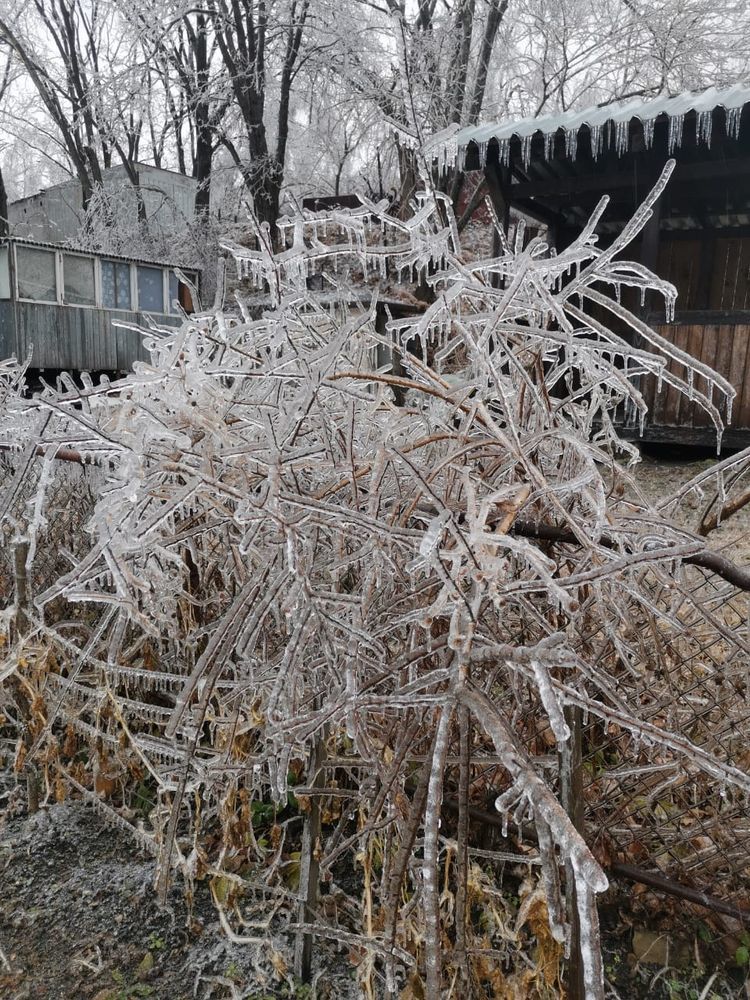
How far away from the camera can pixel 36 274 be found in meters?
16.8

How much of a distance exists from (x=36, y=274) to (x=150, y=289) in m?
3.17

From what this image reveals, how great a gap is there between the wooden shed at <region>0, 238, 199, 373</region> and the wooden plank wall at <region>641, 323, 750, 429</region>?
11.2m

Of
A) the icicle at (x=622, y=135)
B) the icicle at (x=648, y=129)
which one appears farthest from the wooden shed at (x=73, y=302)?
the icicle at (x=648, y=129)

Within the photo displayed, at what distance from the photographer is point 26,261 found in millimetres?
16484

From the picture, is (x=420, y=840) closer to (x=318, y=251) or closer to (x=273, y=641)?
(x=273, y=641)

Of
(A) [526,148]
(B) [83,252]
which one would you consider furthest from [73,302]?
(A) [526,148]

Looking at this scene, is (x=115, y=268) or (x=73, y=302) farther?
(x=115, y=268)

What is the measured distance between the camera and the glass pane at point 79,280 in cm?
1738

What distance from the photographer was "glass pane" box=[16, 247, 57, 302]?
1639 centimetres

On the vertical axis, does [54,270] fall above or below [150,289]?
above

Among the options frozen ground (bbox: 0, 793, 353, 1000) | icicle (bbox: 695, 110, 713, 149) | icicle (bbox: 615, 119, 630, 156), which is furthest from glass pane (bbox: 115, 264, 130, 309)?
frozen ground (bbox: 0, 793, 353, 1000)

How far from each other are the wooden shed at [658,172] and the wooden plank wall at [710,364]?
0.04 feet

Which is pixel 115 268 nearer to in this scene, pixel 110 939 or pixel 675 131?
pixel 675 131

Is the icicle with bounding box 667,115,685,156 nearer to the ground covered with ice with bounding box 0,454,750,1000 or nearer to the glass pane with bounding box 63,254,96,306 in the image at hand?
the ground covered with ice with bounding box 0,454,750,1000
